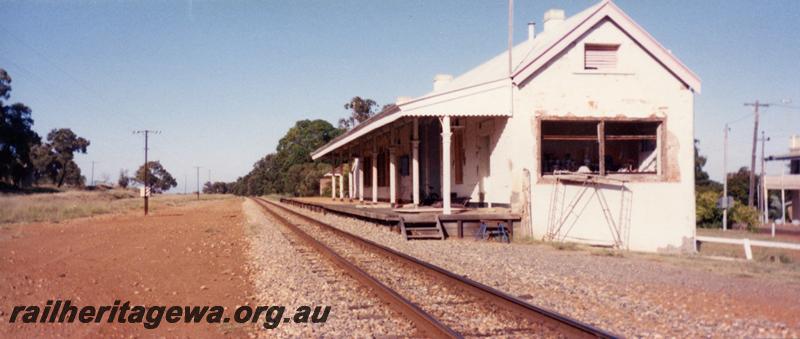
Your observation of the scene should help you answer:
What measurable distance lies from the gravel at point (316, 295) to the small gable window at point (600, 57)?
29.8 feet

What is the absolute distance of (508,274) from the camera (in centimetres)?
914

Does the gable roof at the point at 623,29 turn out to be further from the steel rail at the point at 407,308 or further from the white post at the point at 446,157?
the steel rail at the point at 407,308

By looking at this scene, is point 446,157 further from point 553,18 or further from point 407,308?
point 407,308

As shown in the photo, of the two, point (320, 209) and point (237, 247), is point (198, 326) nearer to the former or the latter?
point (237, 247)

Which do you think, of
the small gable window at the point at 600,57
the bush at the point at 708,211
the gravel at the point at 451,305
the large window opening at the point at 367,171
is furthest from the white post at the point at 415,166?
the bush at the point at 708,211

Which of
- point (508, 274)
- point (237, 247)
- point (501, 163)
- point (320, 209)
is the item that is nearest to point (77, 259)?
point (237, 247)

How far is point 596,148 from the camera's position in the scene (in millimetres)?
18250

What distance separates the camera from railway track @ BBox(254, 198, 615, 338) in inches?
215

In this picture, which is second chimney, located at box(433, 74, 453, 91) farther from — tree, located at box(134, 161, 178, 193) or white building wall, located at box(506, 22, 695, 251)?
tree, located at box(134, 161, 178, 193)

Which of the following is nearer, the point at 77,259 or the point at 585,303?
the point at 585,303

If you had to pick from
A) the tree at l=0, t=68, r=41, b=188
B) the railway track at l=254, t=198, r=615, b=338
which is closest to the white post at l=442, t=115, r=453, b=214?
the railway track at l=254, t=198, r=615, b=338

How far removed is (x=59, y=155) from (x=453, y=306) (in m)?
103

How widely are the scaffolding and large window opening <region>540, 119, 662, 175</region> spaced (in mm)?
937

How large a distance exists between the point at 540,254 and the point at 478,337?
7200 mm
